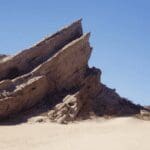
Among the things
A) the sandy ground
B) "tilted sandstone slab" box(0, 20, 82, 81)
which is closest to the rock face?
"tilted sandstone slab" box(0, 20, 82, 81)

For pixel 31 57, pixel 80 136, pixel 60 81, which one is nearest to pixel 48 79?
pixel 60 81

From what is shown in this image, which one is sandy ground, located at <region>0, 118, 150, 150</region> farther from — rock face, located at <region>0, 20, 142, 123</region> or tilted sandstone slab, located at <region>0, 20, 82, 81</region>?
tilted sandstone slab, located at <region>0, 20, 82, 81</region>

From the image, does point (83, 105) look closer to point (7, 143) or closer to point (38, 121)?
point (38, 121)

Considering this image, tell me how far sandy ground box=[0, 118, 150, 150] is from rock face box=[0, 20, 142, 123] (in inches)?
67.5

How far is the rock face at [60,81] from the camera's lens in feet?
89.5

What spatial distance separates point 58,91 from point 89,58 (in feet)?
8.64

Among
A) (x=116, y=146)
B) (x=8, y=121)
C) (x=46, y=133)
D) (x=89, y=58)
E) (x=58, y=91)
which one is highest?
(x=89, y=58)

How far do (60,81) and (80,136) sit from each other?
6.25 metres

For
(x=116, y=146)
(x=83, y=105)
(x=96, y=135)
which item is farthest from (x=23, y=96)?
(x=116, y=146)

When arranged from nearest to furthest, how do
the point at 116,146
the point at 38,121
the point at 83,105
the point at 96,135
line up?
the point at 116,146
the point at 96,135
the point at 38,121
the point at 83,105

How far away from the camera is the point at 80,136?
76.8ft

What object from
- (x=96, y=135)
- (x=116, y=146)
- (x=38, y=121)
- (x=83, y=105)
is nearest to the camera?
(x=116, y=146)

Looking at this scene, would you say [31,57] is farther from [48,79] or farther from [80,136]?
[80,136]

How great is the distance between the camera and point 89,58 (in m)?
30.3
